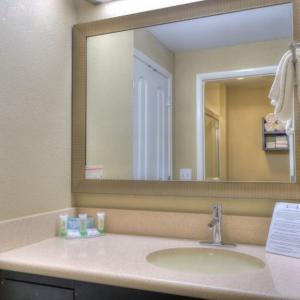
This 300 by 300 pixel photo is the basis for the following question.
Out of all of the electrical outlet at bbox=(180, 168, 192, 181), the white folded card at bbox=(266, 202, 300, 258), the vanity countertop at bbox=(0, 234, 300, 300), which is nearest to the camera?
the vanity countertop at bbox=(0, 234, 300, 300)

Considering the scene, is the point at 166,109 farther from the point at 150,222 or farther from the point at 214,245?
the point at 214,245

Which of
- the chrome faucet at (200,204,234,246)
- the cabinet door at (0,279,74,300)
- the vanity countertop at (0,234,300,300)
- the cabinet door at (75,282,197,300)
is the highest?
the chrome faucet at (200,204,234,246)

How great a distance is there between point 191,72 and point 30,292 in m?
1.13

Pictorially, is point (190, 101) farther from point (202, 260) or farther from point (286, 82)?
point (202, 260)

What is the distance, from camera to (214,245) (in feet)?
4.55

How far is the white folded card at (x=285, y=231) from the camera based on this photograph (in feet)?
3.92

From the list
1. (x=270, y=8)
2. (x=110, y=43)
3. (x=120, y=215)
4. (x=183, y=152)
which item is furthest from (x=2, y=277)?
(x=270, y=8)

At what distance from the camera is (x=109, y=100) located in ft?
5.70

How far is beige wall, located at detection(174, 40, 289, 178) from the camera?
1488 mm

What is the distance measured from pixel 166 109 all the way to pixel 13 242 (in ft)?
2.90

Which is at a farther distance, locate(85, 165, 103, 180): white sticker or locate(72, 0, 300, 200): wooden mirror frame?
locate(85, 165, 103, 180): white sticker

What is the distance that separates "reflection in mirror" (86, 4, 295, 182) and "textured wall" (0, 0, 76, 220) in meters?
0.15

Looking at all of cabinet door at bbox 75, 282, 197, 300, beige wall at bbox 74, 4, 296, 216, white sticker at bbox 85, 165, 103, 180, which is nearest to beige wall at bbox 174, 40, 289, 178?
beige wall at bbox 74, 4, 296, 216

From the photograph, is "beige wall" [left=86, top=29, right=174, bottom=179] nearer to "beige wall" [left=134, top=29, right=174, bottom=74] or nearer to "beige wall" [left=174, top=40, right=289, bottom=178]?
"beige wall" [left=134, top=29, right=174, bottom=74]
